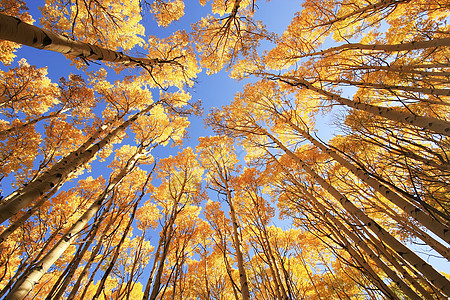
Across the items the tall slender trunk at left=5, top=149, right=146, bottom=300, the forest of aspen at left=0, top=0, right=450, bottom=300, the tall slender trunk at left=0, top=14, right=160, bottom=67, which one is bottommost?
the tall slender trunk at left=5, top=149, right=146, bottom=300

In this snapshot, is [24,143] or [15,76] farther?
[15,76]

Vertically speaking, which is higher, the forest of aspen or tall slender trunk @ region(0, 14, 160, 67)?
the forest of aspen

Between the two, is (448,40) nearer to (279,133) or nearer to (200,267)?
(279,133)

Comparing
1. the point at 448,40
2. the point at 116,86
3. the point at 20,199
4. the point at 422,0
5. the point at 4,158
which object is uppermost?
the point at 116,86

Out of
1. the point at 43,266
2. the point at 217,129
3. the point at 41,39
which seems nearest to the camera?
the point at 41,39

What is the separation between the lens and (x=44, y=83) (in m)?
9.71

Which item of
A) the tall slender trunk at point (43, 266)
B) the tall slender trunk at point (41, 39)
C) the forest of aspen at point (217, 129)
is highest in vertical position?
the forest of aspen at point (217, 129)

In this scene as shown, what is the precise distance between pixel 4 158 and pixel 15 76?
3.78 metres

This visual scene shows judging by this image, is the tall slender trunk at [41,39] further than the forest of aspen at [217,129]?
No

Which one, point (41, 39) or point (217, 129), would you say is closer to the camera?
point (41, 39)

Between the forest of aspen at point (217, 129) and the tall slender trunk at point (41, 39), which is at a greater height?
the forest of aspen at point (217, 129)

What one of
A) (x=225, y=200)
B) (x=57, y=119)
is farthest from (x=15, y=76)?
(x=225, y=200)

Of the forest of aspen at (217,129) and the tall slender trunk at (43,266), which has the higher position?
the forest of aspen at (217,129)

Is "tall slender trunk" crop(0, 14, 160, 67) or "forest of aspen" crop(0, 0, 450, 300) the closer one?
"tall slender trunk" crop(0, 14, 160, 67)
